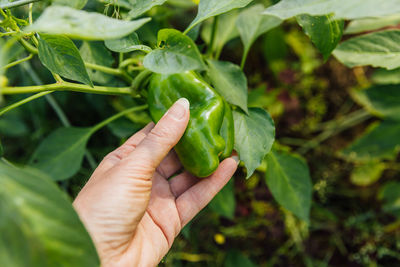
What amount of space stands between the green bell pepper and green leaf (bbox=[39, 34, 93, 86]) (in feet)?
0.63

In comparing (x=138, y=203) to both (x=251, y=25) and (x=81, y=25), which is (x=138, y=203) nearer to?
(x=81, y=25)

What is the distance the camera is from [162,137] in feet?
2.24

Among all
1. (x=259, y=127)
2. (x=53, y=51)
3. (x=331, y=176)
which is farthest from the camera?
(x=331, y=176)

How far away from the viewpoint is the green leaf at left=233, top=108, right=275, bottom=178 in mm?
684

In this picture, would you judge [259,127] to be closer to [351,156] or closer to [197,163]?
[197,163]

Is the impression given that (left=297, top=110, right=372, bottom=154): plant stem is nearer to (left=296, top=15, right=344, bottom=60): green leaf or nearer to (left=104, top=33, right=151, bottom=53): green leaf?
(left=296, top=15, right=344, bottom=60): green leaf

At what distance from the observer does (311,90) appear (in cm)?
147

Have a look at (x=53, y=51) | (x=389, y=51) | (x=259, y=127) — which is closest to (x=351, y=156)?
(x=389, y=51)

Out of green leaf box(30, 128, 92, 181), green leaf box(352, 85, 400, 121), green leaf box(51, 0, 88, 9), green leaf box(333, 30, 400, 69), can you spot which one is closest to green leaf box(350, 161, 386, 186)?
green leaf box(352, 85, 400, 121)

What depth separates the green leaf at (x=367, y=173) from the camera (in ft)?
4.26

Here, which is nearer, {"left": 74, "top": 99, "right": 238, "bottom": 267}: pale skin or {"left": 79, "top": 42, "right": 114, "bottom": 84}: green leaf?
{"left": 74, "top": 99, "right": 238, "bottom": 267}: pale skin

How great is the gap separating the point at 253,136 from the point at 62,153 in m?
0.58

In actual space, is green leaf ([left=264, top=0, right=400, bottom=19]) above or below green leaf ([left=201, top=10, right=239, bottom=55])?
above

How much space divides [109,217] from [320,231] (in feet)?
3.53
